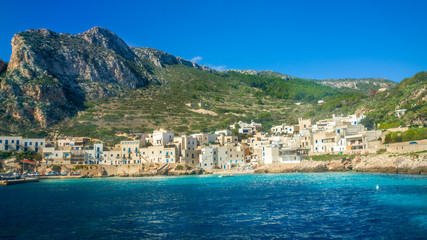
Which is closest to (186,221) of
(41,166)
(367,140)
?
(367,140)

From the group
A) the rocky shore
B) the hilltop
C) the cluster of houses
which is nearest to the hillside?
the cluster of houses

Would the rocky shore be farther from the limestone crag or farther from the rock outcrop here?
the limestone crag

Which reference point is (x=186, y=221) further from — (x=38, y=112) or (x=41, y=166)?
(x=38, y=112)

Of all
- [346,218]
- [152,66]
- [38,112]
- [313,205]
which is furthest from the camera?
[152,66]

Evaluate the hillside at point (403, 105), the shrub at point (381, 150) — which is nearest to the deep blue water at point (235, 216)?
the shrub at point (381, 150)

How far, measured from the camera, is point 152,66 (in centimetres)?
15450

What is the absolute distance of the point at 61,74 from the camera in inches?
4099

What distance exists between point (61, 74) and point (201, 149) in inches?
2363

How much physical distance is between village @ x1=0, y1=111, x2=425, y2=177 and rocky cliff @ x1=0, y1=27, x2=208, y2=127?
17.0 meters

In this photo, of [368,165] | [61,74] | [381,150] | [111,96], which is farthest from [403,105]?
[61,74]

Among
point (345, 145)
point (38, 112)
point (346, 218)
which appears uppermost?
point (38, 112)

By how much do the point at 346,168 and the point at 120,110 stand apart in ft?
219

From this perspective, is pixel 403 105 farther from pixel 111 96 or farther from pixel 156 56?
pixel 156 56

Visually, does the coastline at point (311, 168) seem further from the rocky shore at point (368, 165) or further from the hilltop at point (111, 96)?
the hilltop at point (111, 96)
